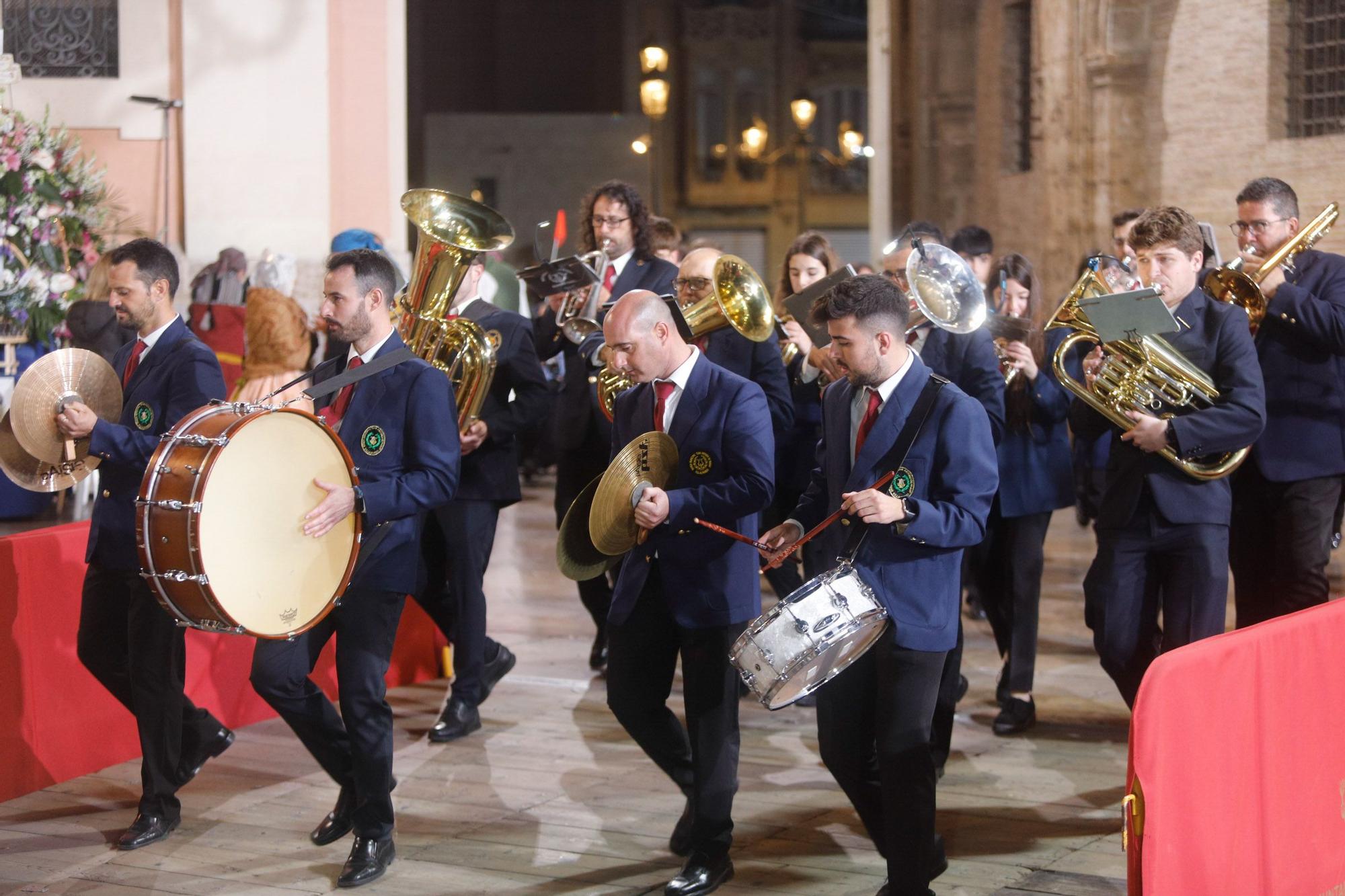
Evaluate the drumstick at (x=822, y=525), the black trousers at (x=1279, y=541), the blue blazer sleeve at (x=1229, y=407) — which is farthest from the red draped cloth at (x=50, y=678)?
the black trousers at (x=1279, y=541)

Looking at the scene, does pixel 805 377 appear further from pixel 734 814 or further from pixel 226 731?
pixel 226 731

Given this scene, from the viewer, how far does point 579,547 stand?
14.6ft

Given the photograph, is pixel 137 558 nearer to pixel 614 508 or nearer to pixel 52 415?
pixel 52 415

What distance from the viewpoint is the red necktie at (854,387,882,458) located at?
409cm

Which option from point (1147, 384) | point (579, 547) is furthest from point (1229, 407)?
point (579, 547)

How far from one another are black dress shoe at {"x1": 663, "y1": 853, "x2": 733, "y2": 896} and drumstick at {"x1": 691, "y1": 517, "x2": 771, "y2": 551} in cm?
91

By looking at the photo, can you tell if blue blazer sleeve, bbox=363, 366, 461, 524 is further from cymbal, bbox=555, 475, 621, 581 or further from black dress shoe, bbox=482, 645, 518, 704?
black dress shoe, bbox=482, 645, 518, 704

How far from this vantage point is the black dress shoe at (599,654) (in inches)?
276

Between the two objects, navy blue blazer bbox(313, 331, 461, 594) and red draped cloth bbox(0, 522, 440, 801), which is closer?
navy blue blazer bbox(313, 331, 461, 594)

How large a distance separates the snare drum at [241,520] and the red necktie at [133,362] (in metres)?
0.83

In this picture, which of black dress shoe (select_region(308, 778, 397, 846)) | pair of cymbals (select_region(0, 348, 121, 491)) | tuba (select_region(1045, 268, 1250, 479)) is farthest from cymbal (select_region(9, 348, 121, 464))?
tuba (select_region(1045, 268, 1250, 479))

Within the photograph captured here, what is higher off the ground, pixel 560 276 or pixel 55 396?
pixel 560 276

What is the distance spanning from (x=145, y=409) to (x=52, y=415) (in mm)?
293

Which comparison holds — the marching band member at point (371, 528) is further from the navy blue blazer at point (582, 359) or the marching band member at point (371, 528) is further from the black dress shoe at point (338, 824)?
the navy blue blazer at point (582, 359)
